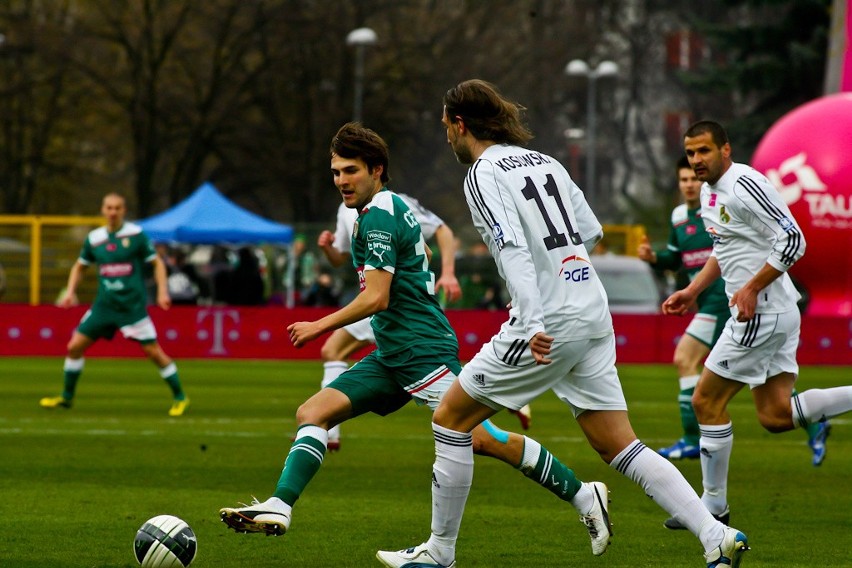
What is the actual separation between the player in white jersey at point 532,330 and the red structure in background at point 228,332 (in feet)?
56.6

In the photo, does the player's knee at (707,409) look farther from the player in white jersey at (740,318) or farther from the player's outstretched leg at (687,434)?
the player's outstretched leg at (687,434)

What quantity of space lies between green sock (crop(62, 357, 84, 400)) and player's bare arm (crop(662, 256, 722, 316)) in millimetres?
8267

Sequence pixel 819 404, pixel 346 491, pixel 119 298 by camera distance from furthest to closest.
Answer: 1. pixel 119 298
2. pixel 346 491
3. pixel 819 404

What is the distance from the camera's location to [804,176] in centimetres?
2522

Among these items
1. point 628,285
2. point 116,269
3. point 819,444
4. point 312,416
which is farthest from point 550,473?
point 628,285

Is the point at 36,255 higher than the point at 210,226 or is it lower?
lower

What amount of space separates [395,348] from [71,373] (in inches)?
346

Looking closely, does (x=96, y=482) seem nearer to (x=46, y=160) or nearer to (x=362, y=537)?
(x=362, y=537)

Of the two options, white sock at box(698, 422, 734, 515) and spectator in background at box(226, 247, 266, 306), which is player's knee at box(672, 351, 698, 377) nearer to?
white sock at box(698, 422, 734, 515)

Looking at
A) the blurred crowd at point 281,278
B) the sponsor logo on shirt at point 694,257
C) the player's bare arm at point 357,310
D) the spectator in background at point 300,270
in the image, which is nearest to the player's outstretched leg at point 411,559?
the player's bare arm at point 357,310

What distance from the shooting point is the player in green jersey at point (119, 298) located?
1525 cm

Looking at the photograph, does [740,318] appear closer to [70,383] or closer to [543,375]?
[543,375]

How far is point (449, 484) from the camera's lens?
22.3 ft

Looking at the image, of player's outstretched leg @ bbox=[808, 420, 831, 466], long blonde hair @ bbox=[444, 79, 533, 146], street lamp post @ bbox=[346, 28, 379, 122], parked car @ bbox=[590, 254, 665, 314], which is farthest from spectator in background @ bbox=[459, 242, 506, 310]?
long blonde hair @ bbox=[444, 79, 533, 146]
